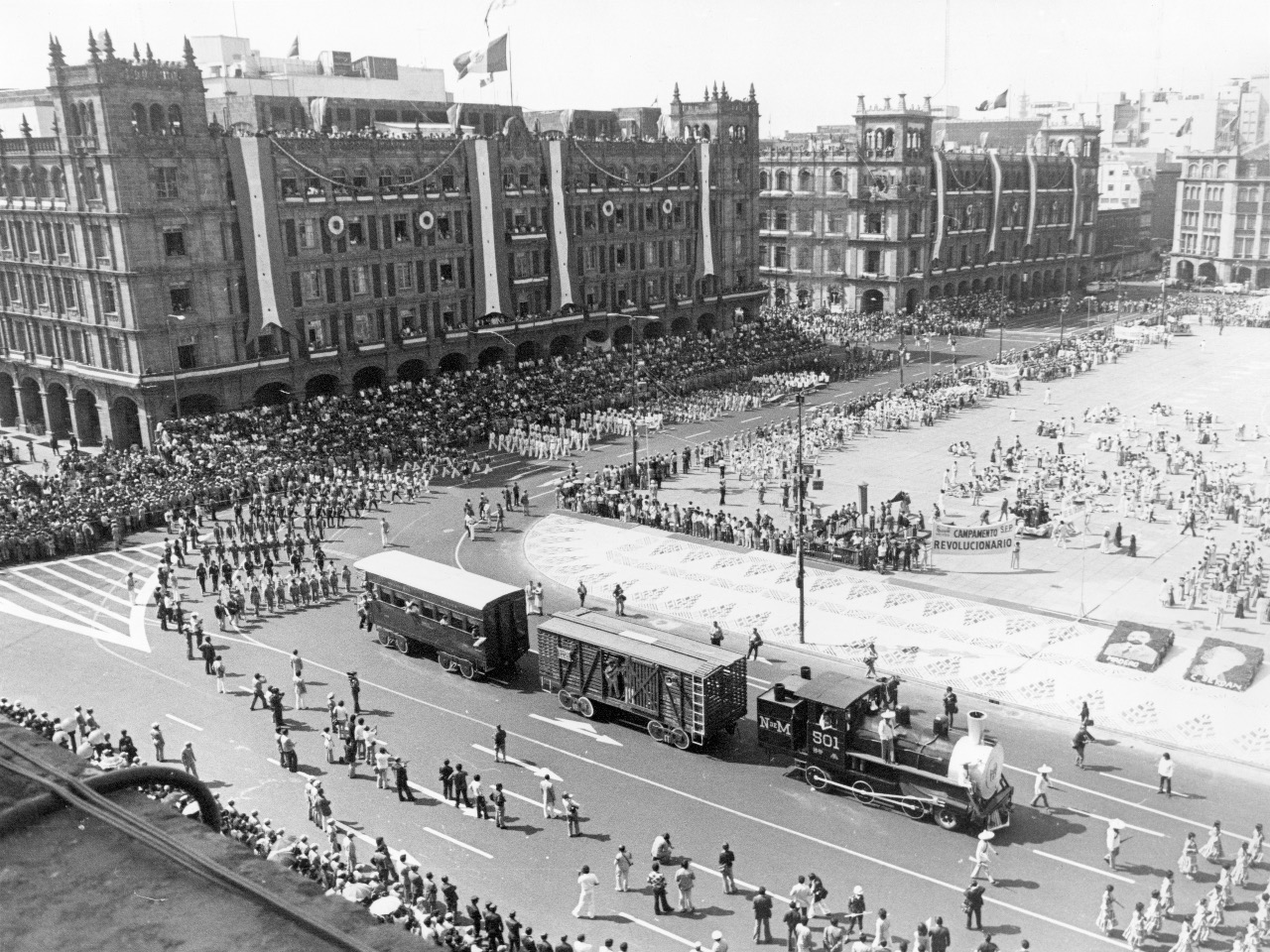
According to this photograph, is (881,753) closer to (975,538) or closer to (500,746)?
(500,746)

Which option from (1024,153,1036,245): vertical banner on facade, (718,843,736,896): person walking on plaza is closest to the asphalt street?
(718,843,736,896): person walking on plaza

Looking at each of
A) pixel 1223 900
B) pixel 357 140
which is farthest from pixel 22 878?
→ pixel 357 140

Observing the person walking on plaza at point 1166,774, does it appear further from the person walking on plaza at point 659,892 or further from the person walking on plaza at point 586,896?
the person walking on plaza at point 586,896

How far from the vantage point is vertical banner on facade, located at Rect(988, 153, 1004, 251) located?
129m

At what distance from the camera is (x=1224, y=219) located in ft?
478

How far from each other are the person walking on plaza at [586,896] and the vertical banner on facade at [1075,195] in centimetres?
13642

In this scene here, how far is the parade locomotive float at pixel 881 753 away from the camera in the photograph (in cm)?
2775

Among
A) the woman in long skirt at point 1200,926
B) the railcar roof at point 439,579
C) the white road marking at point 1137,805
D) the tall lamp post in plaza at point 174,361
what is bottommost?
the white road marking at point 1137,805

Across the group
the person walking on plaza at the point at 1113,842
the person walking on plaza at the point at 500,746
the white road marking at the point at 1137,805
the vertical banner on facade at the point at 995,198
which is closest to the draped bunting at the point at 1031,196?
the vertical banner on facade at the point at 995,198

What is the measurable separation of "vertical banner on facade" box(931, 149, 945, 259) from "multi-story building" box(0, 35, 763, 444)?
37677 mm

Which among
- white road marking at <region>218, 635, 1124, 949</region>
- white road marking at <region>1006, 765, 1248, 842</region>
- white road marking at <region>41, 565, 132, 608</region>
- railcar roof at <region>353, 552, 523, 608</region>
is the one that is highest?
railcar roof at <region>353, 552, 523, 608</region>

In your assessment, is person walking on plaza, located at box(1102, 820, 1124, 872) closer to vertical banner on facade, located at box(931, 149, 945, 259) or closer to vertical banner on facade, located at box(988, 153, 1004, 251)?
vertical banner on facade, located at box(931, 149, 945, 259)

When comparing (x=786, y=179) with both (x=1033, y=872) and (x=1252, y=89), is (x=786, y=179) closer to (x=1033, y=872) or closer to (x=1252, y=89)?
(x=1252, y=89)

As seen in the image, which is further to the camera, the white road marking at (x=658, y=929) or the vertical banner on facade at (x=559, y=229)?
the vertical banner on facade at (x=559, y=229)
